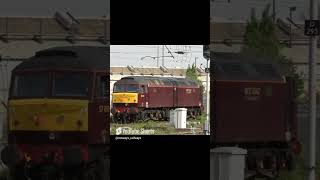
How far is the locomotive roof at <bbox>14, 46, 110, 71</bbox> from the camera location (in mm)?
9930

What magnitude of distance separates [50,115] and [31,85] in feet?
2.64

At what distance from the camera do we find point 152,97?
1232 centimetres

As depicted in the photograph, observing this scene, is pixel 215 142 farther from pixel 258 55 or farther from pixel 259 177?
pixel 258 55

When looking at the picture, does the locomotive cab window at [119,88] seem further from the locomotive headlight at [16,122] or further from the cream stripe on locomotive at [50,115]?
the locomotive headlight at [16,122]

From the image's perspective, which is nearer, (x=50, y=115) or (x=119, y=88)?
(x=50, y=115)

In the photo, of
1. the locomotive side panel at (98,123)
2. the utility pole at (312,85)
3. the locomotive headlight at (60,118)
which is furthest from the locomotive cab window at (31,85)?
the utility pole at (312,85)

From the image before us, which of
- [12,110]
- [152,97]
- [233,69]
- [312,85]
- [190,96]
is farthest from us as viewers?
[152,97]

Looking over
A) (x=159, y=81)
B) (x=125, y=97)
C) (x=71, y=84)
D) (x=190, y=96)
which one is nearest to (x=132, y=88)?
(x=125, y=97)

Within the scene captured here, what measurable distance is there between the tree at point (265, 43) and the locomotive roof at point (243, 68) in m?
0.47

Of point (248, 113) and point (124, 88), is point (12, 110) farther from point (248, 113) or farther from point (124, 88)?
point (248, 113)

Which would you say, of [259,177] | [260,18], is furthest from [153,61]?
[260,18]

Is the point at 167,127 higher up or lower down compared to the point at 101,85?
lower down

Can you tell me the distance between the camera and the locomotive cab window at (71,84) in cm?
1001

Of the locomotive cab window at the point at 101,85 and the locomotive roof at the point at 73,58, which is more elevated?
the locomotive roof at the point at 73,58
